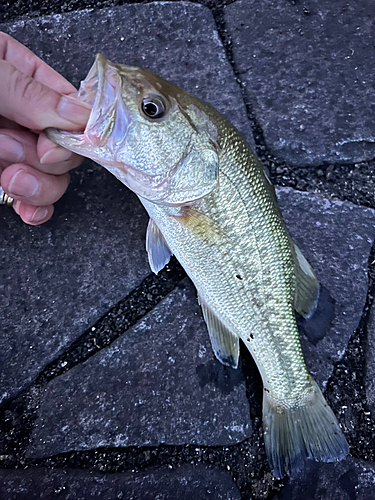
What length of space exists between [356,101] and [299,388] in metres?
1.42

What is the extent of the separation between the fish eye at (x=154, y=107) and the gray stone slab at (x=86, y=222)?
22.0 inches

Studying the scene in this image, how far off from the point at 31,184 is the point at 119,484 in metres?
1.24

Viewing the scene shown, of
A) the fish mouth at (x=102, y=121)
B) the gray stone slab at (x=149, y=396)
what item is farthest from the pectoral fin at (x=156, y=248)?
the fish mouth at (x=102, y=121)

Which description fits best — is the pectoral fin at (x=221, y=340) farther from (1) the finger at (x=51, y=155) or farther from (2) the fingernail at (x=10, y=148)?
(2) the fingernail at (x=10, y=148)

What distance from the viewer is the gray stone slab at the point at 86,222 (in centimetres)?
174

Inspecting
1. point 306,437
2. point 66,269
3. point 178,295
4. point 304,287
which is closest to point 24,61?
point 66,269

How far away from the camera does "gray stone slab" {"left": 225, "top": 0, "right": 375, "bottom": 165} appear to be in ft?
6.33

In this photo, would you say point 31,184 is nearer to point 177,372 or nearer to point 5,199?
point 5,199

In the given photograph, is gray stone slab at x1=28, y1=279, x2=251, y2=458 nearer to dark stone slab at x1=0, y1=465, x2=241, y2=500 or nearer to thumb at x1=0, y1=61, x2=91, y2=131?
dark stone slab at x1=0, y1=465, x2=241, y2=500

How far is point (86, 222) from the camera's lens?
1.82 metres

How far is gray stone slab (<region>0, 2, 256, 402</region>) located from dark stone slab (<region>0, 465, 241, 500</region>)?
0.35 metres

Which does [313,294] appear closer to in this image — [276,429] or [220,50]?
[276,429]

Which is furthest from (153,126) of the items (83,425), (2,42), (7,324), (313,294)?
(83,425)

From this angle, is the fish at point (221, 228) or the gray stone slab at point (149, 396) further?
the gray stone slab at point (149, 396)
